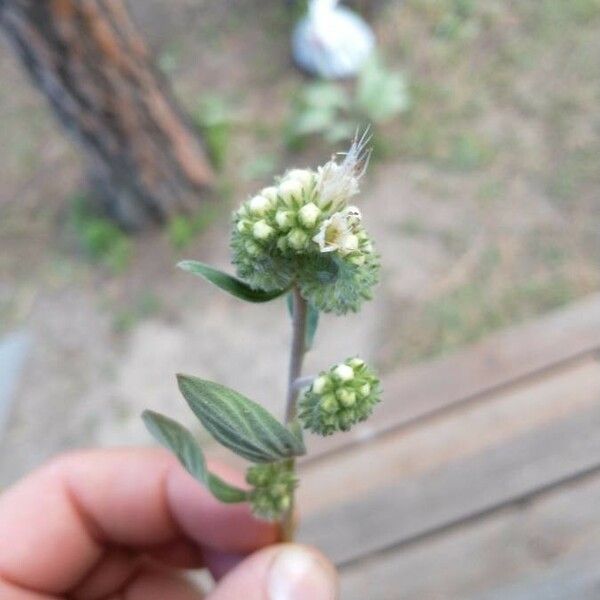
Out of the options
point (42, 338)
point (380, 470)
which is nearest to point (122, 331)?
point (42, 338)

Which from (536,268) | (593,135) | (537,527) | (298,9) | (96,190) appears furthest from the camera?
(298,9)

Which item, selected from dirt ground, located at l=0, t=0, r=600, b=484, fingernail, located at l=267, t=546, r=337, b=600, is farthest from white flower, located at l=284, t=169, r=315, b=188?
dirt ground, located at l=0, t=0, r=600, b=484

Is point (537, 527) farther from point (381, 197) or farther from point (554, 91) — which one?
point (554, 91)

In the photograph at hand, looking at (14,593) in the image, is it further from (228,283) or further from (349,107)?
(349,107)

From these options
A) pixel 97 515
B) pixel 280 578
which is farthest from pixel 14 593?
pixel 280 578

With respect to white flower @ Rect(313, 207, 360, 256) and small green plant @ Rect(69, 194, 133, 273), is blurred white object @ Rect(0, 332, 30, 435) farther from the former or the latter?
white flower @ Rect(313, 207, 360, 256)

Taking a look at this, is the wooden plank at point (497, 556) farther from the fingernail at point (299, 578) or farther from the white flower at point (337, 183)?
the white flower at point (337, 183)
